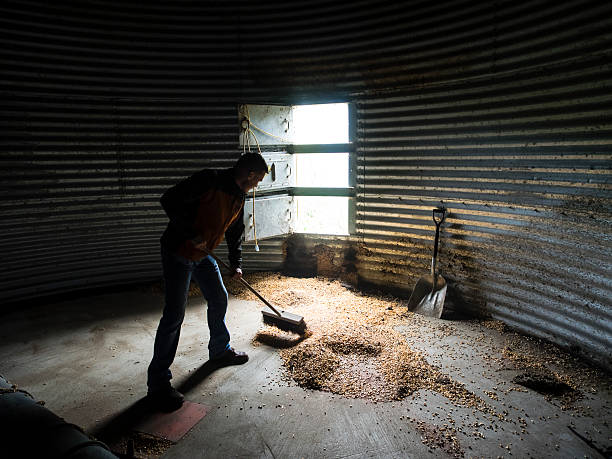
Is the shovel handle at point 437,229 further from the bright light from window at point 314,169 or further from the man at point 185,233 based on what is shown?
the man at point 185,233

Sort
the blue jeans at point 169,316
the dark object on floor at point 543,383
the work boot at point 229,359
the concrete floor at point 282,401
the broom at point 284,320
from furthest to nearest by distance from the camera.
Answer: the broom at point 284,320
the work boot at point 229,359
the dark object on floor at point 543,383
the blue jeans at point 169,316
the concrete floor at point 282,401

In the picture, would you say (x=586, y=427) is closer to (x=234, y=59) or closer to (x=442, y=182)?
(x=442, y=182)

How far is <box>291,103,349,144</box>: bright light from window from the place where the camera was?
258 inches

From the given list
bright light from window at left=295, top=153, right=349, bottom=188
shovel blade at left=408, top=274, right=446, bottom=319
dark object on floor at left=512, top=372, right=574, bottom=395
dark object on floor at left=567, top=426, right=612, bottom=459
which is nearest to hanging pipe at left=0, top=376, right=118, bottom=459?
dark object on floor at left=567, top=426, right=612, bottom=459

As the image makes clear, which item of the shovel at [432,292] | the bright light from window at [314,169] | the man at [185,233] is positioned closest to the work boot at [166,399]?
the man at [185,233]

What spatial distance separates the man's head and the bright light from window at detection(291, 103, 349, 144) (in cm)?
311

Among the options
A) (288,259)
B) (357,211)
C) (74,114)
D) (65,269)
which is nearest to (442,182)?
(357,211)

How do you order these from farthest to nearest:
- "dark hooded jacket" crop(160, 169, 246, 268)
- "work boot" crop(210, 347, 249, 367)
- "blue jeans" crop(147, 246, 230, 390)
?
1. "work boot" crop(210, 347, 249, 367)
2. "blue jeans" crop(147, 246, 230, 390)
3. "dark hooded jacket" crop(160, 169, 246, 268)

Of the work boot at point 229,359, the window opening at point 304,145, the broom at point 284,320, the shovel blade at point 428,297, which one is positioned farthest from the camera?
the window opening at point 304,145

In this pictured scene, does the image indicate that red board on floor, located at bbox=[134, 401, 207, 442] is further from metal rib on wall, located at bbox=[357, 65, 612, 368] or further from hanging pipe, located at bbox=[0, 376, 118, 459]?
metal rib on wall, located at bbox=[357, 65, 612, 368]

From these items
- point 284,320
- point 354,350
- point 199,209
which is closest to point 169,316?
point 199,209

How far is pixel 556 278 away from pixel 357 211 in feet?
9.53

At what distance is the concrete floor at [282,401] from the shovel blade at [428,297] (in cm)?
23

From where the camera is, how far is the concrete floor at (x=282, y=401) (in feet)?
9.93
